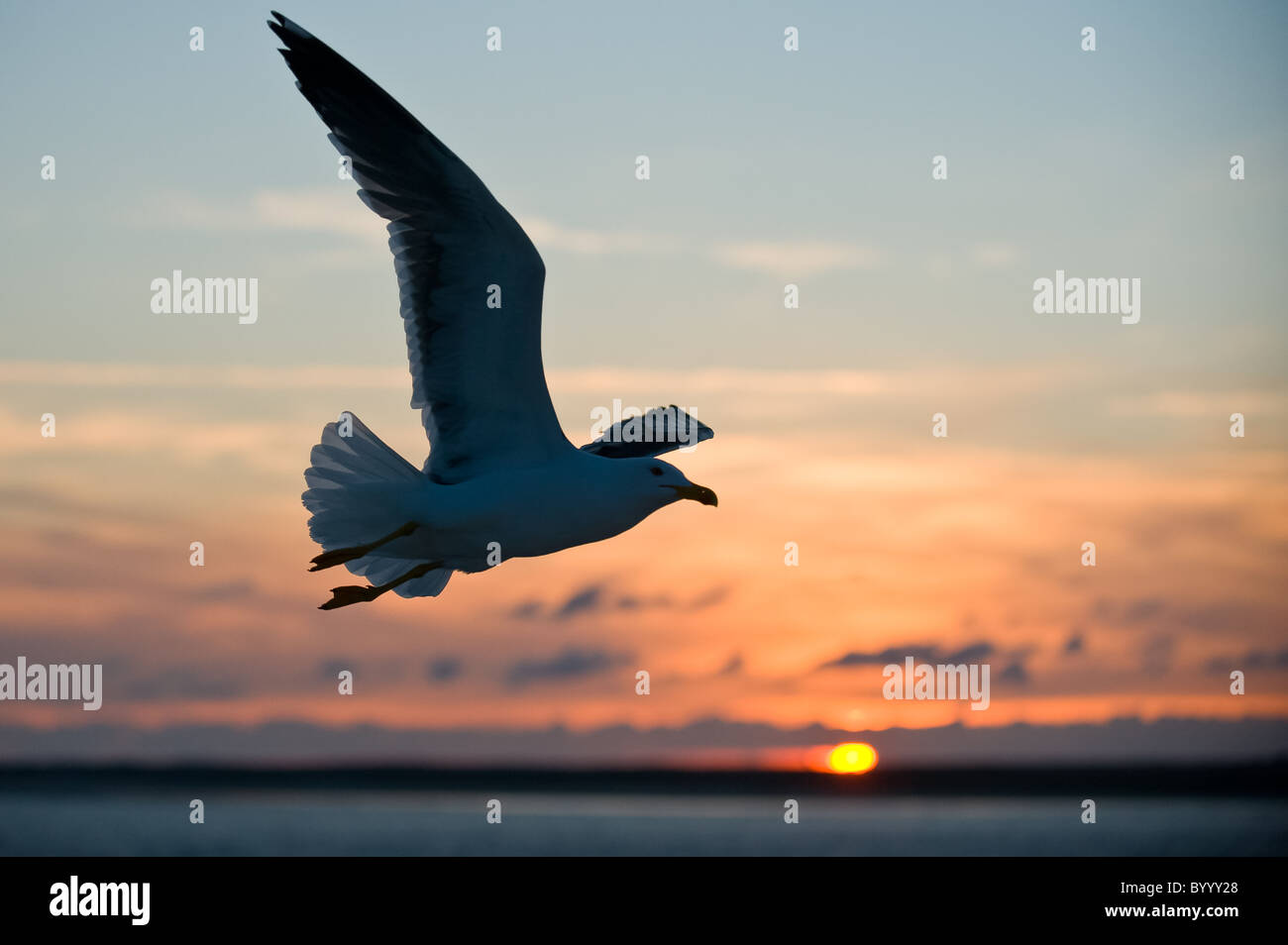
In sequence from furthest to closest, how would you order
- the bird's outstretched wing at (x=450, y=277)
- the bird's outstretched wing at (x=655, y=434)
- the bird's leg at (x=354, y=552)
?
the bird's outstretched wing at (x=655, y=434), the bird's leg at (x=354, y=552), the bird's outstretched wing at (x=450, y=277)

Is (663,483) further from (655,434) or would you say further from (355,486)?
(355,486)

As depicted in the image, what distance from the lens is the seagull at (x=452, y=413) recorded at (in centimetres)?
779

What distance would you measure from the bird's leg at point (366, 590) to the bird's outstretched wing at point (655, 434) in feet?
5.10

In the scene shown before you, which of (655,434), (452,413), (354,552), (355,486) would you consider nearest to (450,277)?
(452,413)

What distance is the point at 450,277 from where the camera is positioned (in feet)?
26.7

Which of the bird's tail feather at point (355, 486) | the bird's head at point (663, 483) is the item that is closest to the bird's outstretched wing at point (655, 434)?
the bird's head at point (663, 483)

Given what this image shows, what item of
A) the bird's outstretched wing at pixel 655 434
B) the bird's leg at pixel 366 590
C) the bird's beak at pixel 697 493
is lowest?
the bird's leg at pixel 366 590

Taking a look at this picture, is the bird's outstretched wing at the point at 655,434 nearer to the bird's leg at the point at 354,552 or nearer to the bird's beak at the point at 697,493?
→ the bird's beak at the point at 697,493

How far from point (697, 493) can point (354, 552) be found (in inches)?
81.6
